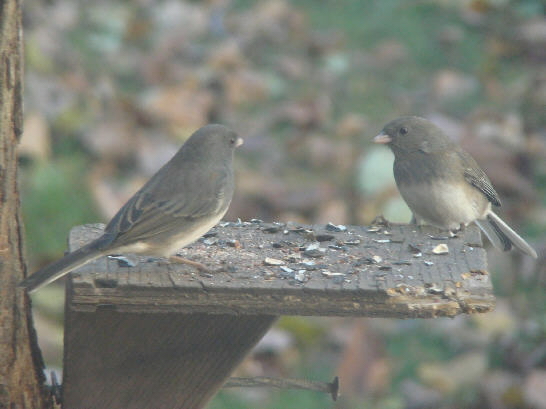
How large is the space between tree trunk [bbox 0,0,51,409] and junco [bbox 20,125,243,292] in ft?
0.79

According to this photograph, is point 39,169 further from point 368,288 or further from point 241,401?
point 368,288

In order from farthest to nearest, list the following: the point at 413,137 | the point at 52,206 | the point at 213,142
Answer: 1. the point at 52,206
2. the point at 413,137
3. the point at 213,142

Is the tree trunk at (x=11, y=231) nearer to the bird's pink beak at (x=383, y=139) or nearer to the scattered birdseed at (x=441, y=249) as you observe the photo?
the scattered birdseed at (x=441, y=249)

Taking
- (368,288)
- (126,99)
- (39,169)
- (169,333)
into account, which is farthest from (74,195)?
(368,288)

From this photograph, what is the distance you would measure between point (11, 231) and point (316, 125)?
374 cm

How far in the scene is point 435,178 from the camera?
386 centimetres

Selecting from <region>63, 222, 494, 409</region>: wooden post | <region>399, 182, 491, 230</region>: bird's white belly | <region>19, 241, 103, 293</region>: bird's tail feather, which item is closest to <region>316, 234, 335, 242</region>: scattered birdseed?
<region>63, 222, 494, 409</region>: wooden post

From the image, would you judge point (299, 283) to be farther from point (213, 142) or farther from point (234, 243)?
point (213, 142)

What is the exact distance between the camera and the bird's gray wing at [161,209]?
266 cm

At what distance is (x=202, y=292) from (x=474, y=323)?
263 cm

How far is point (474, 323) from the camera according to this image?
4730mm

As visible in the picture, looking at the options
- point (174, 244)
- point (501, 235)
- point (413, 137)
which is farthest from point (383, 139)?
point (174, 244)

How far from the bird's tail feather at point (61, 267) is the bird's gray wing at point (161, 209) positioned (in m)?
0.11

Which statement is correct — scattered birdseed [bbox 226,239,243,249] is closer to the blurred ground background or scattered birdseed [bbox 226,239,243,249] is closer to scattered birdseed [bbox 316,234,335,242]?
scattered birdseed [bbox 316,234,335,242]
